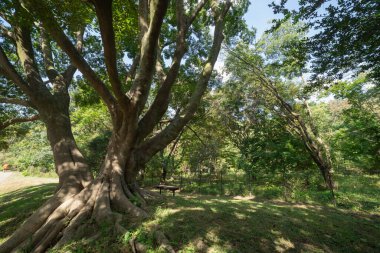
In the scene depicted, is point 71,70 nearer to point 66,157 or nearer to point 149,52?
point 66,157

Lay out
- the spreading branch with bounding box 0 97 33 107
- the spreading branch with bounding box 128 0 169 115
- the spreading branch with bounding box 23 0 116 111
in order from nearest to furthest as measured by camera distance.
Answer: the spreading branch with bounding box 128 0 169 115, the spreading branch with bounding box 23 0 116 111, the spreading branch with bounding box 0 97 33 107

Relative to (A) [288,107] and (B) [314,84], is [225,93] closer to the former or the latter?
(A) [288,107]

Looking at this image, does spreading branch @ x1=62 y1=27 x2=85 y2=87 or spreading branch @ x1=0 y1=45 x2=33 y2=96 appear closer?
spreading branch @ x1=0 y1=45 x2=33 y2=96

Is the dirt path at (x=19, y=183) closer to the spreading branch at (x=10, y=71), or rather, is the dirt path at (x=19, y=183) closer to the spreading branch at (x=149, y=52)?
the spreading branch at (x=10, y=71)

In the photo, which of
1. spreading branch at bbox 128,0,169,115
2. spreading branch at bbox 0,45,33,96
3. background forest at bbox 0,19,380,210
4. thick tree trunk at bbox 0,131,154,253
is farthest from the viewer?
background forest at bbox 0,19,380,210

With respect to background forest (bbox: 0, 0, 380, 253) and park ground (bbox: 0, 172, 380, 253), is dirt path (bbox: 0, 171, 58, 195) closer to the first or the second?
background forest (bbox: 0, 0, 380, 253)

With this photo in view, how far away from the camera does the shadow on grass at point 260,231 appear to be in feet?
12.4

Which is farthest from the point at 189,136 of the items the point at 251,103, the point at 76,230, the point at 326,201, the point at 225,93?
the point at 76,230

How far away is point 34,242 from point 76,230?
79cm

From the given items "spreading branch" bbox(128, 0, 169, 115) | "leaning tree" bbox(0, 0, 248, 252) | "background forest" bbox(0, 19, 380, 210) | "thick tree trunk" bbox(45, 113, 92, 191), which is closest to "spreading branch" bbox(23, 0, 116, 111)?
"leaning tree" bbox(0, 0, 248, 252)

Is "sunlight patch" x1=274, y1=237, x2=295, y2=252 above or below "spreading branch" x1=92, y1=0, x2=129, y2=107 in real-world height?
below

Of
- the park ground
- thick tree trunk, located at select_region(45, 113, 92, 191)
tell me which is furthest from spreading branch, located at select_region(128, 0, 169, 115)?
the park ground

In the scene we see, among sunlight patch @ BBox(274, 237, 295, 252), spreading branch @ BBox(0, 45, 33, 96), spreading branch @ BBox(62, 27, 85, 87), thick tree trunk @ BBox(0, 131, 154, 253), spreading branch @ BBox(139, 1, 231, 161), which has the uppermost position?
spreading branch @ BBox(62, 27, 85, 87)

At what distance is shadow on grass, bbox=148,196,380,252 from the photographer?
3.77 metres
